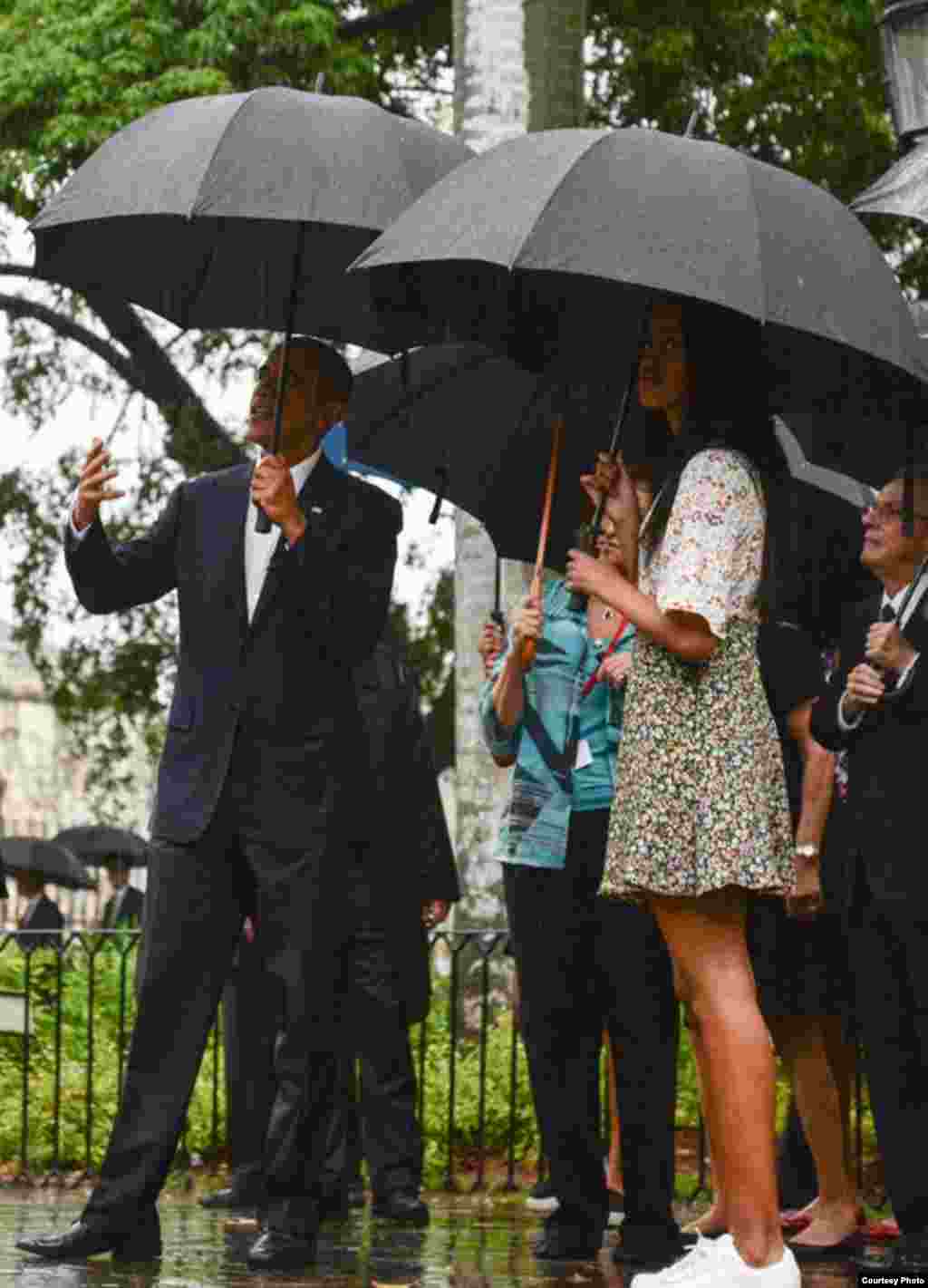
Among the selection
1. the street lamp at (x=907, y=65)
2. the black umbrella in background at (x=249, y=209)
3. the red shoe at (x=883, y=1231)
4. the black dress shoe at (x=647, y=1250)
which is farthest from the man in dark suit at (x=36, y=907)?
the black dress shoe at (x=647, y=1250)

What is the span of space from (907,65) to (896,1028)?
10.9 feet

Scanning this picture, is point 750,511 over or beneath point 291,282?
beneath

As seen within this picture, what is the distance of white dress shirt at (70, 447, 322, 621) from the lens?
7117 millimetres

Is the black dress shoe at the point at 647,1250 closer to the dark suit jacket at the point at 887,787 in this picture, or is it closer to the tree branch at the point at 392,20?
the dark suit jacket at the point at 887,787

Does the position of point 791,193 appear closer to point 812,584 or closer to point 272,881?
point 272,881

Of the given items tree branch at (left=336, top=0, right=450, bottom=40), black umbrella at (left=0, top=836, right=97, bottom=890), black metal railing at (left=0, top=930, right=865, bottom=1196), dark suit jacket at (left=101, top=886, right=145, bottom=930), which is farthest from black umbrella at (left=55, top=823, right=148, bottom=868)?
black metal railing at (left=0, top=930, right=865, bottom=1196)

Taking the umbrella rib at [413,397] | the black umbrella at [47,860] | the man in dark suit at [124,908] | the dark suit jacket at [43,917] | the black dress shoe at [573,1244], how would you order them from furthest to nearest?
1. the black umbrella at [47,860]
2. the man in dark suit at [124,908]
3. the dark suit jacket at [43,917]
4. the umbrella rib at [413,397]
5. the black dress shoe at [573,1244]

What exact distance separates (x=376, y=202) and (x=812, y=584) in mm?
2335

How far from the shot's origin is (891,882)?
732 centimetres

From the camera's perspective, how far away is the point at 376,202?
7168 millimetres

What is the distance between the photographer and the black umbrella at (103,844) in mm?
27391

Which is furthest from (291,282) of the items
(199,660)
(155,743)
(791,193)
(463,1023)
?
(155,743)

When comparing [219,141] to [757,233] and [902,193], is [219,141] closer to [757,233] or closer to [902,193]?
[757,233]

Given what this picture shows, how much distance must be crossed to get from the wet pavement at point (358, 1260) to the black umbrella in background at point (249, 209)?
177 centimetres
